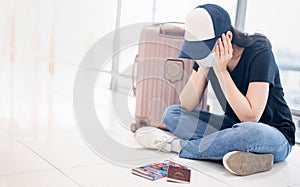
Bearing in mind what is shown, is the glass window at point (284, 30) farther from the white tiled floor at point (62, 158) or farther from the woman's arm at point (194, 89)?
the woman's arm at point (194, 89)

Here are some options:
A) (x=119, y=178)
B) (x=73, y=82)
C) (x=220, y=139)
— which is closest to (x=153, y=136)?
(x=220, y=139)

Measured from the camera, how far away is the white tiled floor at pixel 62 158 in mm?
1436

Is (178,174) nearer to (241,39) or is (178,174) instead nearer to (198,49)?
(198,49)

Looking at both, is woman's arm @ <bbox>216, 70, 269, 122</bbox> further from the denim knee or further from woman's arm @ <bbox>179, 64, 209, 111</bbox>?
the denim knee

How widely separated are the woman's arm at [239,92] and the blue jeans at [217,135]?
0.05m

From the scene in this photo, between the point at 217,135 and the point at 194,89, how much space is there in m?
0.30

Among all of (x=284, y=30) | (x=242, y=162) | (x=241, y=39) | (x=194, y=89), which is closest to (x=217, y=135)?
(x=242, y=162)

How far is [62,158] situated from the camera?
166 cm

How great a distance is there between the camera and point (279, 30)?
292cm

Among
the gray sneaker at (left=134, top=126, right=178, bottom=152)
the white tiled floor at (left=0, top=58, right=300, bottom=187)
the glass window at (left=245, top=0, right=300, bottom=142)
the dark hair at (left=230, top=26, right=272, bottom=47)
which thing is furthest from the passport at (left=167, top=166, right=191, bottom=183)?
the glass window at (left=245, top=0, right=300, bottom=142)

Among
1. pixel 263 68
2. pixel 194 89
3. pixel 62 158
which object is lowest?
pixel 62 158

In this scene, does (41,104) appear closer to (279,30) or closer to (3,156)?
(3,156)

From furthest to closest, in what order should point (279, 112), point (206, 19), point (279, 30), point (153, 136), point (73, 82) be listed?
point (73, 82), point (279, 30), point (153, 136), point (279, 112), point (206, 19)

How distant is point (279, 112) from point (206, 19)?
55cm
